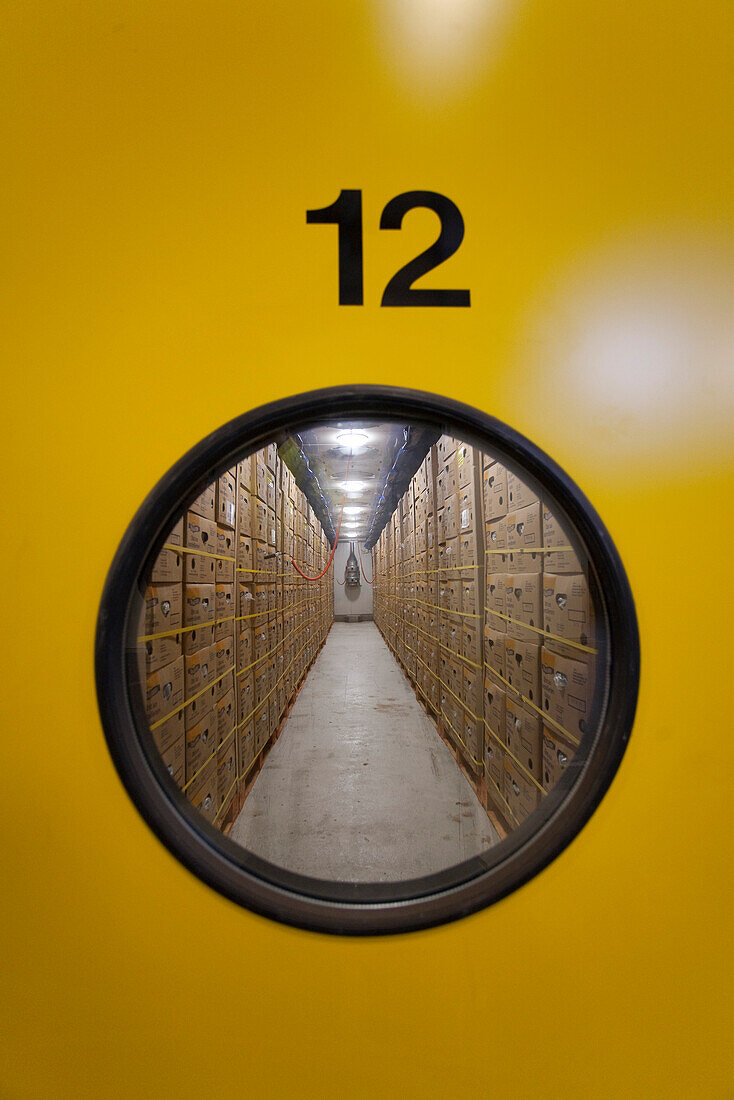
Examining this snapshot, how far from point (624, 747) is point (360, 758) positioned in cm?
353

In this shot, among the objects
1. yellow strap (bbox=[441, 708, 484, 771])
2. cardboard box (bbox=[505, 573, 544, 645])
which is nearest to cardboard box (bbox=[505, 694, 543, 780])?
cardboard box (bbox=[505, 573, 544, 645])

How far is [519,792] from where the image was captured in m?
2.52

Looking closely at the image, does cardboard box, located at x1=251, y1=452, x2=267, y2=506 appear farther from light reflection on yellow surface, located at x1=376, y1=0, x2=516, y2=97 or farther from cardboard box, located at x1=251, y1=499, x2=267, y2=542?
light reflection on yellow surface, located at x1=376, y1=0, x2=516, y2=97

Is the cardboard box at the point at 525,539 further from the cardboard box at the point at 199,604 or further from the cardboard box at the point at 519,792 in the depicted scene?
the cardboard box at the point at 199,604

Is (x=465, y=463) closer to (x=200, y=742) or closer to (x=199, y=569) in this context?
(x=199, y=569)

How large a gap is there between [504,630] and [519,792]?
35.1 inches

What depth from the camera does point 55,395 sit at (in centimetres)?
99

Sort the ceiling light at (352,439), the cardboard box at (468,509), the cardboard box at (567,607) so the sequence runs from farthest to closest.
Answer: the ceiling light at (352,439)
the cardboard box at (468,509)
the cardboard box at (567,607)

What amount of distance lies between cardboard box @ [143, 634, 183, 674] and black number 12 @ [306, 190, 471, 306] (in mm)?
1596

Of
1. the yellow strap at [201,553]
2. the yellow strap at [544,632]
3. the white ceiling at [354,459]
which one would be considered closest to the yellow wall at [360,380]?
the yellow strap at [544,632]

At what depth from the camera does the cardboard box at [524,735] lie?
227 cm

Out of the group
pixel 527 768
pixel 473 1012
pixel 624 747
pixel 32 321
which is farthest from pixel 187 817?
pixel 527 768

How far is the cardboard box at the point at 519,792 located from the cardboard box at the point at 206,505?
7.38ft

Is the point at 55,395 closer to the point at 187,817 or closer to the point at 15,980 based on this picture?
the point at 187,817
